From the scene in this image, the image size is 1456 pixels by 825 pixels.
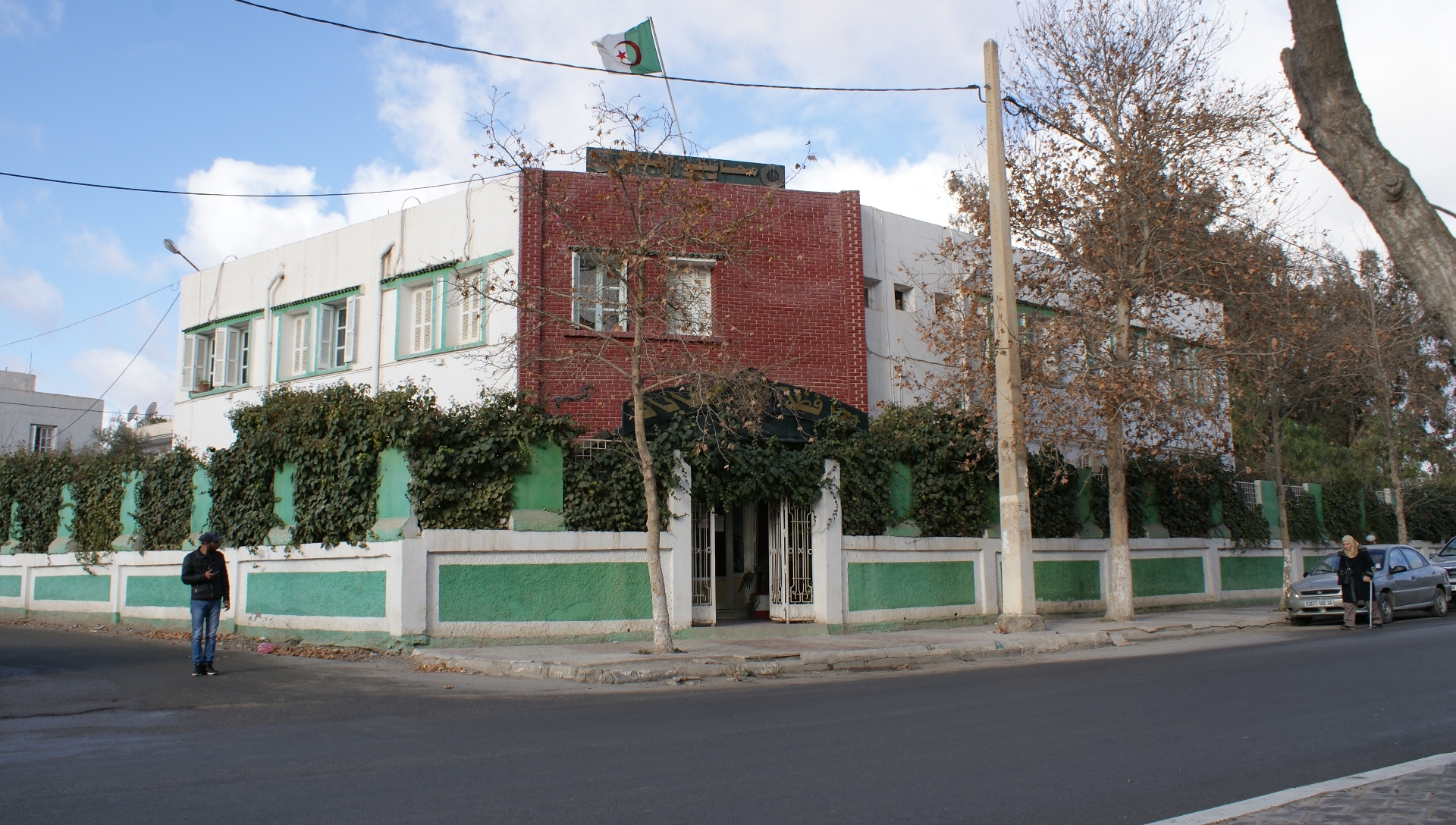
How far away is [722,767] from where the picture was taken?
21.1 ft

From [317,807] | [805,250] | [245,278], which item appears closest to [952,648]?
[805,250]

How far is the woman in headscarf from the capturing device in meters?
18.3

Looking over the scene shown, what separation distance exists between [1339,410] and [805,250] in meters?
30.7

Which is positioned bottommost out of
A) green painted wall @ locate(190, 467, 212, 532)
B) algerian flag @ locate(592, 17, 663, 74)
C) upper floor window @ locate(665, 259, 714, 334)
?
green painted wall @ locate(190, 467, 212, 532)

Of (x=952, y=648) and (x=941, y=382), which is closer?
(x=952, y=648)

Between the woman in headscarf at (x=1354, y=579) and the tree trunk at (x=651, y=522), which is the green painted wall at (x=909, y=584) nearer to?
the tree trunk at (x=651, y=522)

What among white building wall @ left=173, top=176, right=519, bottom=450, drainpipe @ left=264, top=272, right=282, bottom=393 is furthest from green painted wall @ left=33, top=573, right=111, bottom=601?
drainpipe @ left=264, top=272, right=282, bottom=393

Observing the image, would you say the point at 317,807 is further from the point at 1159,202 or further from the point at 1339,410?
the point at 1339,410

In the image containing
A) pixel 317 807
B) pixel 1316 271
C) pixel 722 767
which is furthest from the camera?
pixel 1316 271

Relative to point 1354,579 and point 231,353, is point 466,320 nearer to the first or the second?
point 231,353

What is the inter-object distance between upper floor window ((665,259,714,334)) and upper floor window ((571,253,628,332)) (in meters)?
0.70

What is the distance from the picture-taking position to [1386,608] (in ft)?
63.9

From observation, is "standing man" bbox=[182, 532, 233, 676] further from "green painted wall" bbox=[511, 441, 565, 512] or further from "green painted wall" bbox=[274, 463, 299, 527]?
"green painted wall" bbox=[511, 441, 565, 512]

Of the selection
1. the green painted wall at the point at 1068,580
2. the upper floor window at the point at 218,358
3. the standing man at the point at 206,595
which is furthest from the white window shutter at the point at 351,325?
the green painted wall at the point at 1068,580
